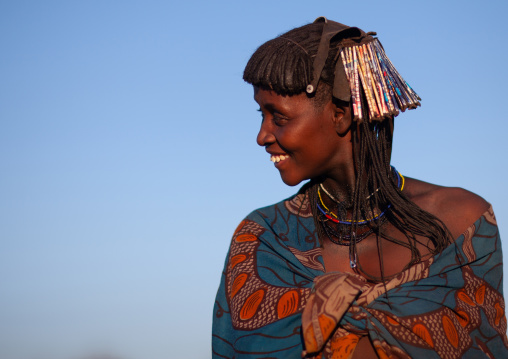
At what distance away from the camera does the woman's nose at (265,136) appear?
4.62 meters

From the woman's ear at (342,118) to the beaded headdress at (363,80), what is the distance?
0.08 m

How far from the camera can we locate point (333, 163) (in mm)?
4715

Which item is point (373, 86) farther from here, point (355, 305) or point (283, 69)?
point (355, 305)

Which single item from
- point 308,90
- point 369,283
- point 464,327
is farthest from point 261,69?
point 464,327

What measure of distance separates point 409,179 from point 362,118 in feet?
1.81

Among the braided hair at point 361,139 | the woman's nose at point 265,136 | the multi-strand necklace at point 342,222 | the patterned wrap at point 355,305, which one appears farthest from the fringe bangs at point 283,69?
the patterned wrap at point 355,305

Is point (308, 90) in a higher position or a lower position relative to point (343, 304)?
higher

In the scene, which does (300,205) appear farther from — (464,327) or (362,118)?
(464,327)

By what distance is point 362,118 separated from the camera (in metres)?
4.59

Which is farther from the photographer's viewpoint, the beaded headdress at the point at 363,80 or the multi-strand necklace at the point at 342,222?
the multi-strand necklace at the point at 342,222

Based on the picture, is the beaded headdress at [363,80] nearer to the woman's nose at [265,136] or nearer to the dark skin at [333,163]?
the dark skin at [333,163]

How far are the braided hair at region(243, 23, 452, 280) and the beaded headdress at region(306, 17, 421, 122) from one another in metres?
0.04

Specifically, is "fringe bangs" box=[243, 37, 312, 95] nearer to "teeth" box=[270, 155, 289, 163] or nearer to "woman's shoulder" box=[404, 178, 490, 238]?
"teeth" box=[270, 155, 289, 163]

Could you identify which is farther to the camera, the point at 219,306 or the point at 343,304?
the point at 219,306
